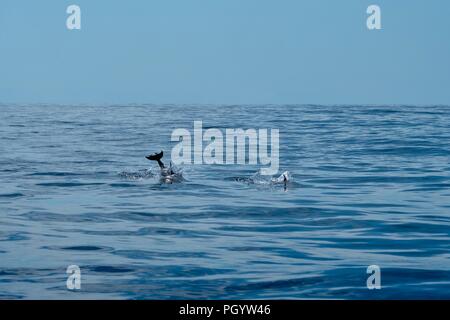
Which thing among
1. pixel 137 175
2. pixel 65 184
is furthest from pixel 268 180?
pixel 65 184

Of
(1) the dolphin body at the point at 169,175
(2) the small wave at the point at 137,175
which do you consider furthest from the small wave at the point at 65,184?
(1) the dolphin body at the point at 169,175

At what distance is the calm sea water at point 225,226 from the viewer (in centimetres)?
984

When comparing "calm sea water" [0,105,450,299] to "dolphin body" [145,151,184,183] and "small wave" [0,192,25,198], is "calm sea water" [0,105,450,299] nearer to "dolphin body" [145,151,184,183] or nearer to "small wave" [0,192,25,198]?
"small wave" [0,192,25,198]

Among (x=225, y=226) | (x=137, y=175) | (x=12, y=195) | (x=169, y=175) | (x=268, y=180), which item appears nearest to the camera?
(x=225, y=226)

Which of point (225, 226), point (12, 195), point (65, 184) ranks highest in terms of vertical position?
point (65, 184)

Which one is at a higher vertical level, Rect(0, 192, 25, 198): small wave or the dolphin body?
the dolphin body

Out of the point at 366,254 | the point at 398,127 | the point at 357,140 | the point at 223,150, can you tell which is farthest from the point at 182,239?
the point at 398,127

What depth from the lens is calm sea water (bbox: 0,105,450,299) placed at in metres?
9.84

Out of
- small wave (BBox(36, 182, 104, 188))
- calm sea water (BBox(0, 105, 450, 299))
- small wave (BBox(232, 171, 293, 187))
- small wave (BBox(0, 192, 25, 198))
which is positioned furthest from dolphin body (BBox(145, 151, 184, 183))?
small wave (BBox(0, 192, 25, 198))

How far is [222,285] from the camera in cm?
972

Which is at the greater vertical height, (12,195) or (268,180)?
(268,180)

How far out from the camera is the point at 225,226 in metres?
13.7

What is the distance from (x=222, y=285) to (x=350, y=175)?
37.3ft

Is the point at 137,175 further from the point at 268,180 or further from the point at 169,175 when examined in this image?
the point at 268,180
